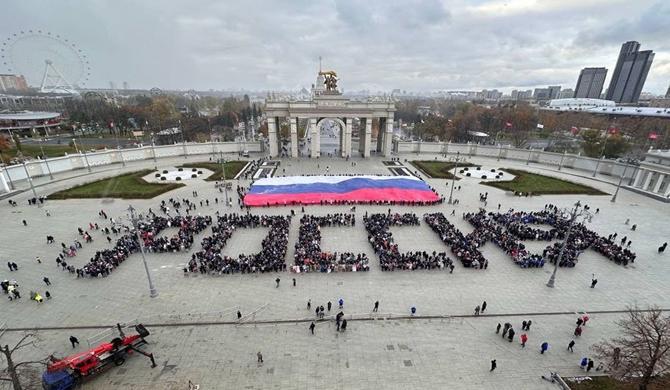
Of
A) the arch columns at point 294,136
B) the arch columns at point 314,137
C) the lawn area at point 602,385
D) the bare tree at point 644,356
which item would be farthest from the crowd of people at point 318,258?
the arch columns at point 294,136

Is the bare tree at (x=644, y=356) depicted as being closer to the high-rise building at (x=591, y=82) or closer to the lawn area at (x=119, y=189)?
the lawn area at (x=119, y=189)

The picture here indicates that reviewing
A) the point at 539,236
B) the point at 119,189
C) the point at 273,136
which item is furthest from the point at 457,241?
the point at 273,136

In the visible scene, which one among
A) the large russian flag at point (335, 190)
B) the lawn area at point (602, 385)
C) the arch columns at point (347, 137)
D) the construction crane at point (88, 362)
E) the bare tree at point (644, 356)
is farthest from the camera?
the arch columns at point (347, 137)

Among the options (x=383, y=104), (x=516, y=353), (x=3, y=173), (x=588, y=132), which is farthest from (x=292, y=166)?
(x=588, y=132)

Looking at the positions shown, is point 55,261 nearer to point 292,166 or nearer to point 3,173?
point 3,173

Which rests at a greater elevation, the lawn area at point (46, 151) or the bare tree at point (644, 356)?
the bare tree at point (644, 356)

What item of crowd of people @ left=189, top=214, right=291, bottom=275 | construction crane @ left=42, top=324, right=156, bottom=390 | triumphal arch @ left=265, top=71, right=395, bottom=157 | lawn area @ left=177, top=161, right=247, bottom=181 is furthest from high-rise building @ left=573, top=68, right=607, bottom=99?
construction crane @ left=42, top=324, right=156, bottom=390

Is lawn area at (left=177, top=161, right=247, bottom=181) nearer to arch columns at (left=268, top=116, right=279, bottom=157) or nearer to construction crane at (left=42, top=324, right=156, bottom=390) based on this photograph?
arch columns at (left=268, top=116, right=279, bottom=157)
